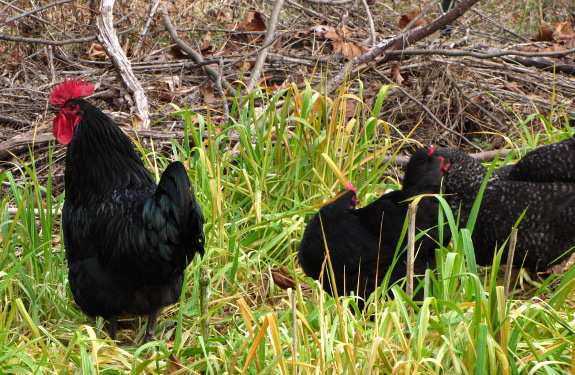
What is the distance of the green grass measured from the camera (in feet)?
8.24

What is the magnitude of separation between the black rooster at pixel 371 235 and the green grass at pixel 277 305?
0.40 feet

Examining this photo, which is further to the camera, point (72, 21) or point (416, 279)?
point (72, 21)

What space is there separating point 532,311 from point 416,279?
777 millimetres

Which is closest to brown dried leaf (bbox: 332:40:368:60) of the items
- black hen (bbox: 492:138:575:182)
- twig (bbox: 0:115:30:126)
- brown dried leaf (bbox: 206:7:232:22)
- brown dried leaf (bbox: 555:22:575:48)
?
brown dried leaf (bbox: 206:7:232:22)

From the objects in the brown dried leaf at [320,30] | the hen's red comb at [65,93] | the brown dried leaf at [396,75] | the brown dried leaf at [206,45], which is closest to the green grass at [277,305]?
the hen's red comb at [65,93]

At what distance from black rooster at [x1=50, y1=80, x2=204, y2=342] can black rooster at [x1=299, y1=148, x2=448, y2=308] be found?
2.07 feet

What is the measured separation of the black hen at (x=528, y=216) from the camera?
377 centimetres

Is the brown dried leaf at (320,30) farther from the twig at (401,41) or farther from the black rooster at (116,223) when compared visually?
the black rooster at (116,223)

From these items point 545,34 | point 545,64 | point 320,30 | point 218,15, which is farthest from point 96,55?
point 545,34

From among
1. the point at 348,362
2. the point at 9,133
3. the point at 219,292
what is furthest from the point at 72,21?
the point at 348,362

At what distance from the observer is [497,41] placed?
706cm

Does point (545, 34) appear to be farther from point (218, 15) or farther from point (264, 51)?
point (218, 15)

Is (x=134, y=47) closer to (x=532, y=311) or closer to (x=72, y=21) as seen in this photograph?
(x=72, y=21)

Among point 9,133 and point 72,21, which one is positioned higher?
point 72,21
